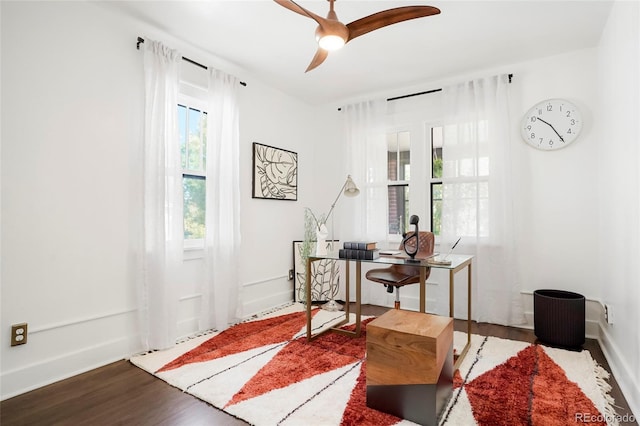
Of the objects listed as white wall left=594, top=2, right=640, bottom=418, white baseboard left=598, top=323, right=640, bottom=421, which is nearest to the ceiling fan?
white wall left=594, top=2, right=640, bottom=418

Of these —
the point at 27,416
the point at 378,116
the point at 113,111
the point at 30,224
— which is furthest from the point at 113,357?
the point at 378,116

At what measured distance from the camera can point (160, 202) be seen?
2.72 m

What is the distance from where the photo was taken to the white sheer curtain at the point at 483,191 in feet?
11.1

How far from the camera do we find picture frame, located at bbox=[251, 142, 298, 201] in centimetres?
381

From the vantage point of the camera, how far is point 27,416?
6.00 feet

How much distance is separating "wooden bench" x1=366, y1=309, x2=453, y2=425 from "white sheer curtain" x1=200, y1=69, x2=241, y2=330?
180 centimetres

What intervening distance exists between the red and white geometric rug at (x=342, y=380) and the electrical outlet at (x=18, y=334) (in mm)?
710

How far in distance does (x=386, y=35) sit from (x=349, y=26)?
0.94m

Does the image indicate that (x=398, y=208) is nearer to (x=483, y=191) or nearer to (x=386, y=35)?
(x=483, y=191)

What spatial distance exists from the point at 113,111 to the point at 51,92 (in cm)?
38

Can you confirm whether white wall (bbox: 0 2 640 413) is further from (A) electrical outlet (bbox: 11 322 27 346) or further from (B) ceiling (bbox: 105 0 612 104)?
(B) ceiling (bbox: 105 0 612 104)

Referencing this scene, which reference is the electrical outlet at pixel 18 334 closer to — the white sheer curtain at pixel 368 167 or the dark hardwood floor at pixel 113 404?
the dark hardwood floor at pixel 113 404

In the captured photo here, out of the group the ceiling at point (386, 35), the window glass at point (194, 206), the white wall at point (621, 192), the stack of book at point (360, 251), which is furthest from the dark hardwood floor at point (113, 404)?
the ceiling at point (386, 35)

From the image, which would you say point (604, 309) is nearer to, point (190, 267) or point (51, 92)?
point (190, 267)
